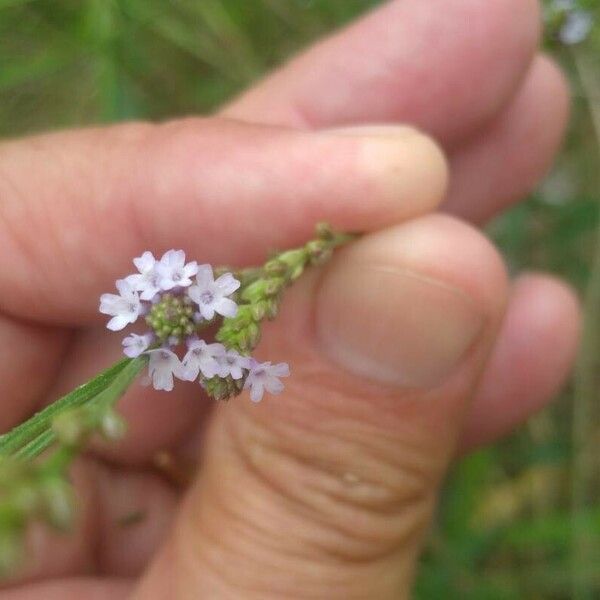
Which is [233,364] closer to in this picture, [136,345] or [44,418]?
[136,345]

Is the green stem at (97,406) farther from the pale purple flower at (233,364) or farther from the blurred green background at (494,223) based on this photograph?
the blurred green background at (494,223)

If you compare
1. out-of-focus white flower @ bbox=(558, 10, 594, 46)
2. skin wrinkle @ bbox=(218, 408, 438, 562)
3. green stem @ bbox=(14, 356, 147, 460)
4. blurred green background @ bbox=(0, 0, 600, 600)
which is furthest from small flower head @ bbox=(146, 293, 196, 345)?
out-of-focus white flower @ bbox=(558, 10, 594, 46)

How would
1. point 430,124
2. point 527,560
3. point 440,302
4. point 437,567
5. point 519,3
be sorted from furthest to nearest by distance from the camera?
1. point 527,560
2. point 437,567
3. point 430,124
4. point 519,3
5. point 440,302

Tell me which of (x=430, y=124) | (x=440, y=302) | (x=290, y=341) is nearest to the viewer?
(x=440, y=302)

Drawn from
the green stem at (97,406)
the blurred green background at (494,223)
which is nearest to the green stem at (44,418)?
the green stem at (97,406)

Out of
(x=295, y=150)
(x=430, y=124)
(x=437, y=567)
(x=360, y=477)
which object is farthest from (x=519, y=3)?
(x=437, y=567)

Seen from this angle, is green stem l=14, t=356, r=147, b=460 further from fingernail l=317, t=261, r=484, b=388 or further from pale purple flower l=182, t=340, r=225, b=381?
fingernail l=317, t=261, r=484, b=388

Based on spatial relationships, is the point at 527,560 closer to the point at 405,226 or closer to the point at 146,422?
the point at 146,422

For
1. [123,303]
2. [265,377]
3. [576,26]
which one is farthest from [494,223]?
[123,303]

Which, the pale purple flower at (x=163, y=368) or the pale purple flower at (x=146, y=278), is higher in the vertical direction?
the pale purple flower at (x=146, y=278)
